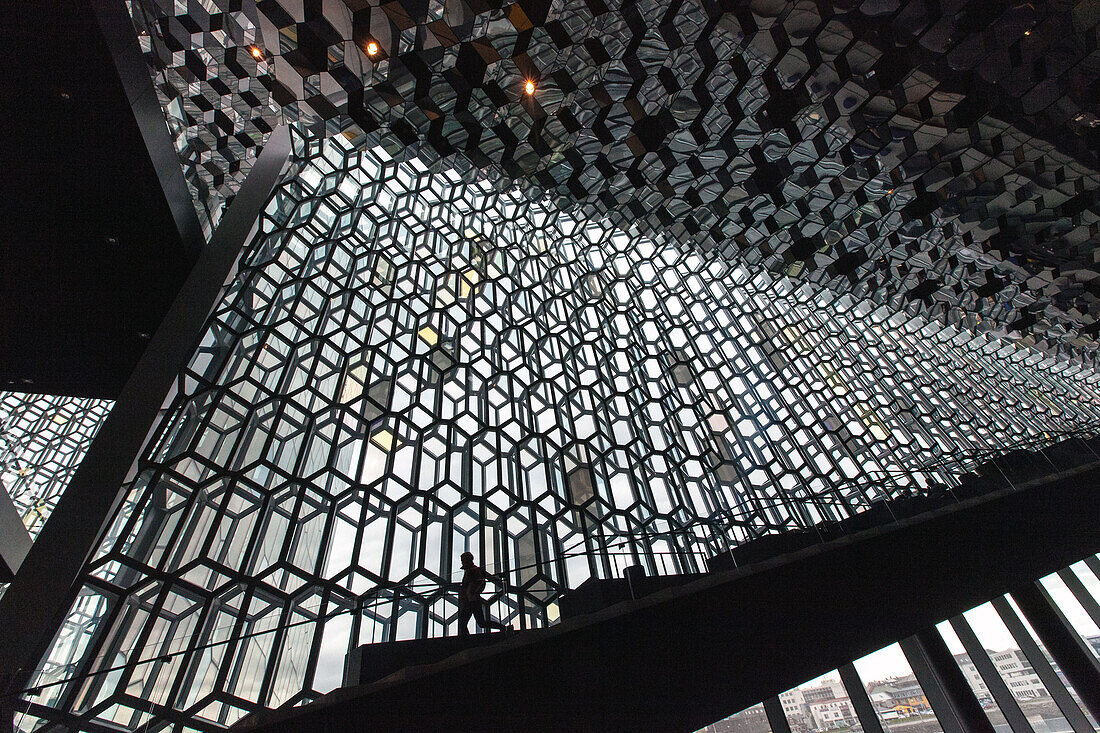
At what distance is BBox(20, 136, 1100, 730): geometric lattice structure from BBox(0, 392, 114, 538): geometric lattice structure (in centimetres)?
779

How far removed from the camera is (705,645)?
4449mm

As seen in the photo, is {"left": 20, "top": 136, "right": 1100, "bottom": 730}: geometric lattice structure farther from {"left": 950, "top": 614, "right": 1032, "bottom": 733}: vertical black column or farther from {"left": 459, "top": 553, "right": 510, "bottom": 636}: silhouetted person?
{"left": 950, "top": 614, "right": 1032, "bottom": 733}: vertical black column

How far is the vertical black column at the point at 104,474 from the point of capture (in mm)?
5816

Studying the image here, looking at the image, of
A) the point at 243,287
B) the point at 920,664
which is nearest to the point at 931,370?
the point at 920,664

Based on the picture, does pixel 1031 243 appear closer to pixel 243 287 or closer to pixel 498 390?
pixel 498 390

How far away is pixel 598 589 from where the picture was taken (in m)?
4.91

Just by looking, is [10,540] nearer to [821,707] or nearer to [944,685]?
[821,707]

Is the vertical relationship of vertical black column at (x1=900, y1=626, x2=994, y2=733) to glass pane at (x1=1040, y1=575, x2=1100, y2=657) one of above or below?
below

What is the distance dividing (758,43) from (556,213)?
9.06 metres

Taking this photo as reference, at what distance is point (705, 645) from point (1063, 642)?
29.4 feet

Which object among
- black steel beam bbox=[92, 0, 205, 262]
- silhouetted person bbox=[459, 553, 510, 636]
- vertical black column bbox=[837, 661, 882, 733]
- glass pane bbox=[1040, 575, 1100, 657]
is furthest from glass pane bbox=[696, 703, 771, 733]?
black steel beam bbox=[92, 0, 205, 262]

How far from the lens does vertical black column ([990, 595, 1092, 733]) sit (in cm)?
869

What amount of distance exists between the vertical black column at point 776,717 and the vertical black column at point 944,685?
238 centimetres

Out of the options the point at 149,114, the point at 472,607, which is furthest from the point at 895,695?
the point at 149,114
